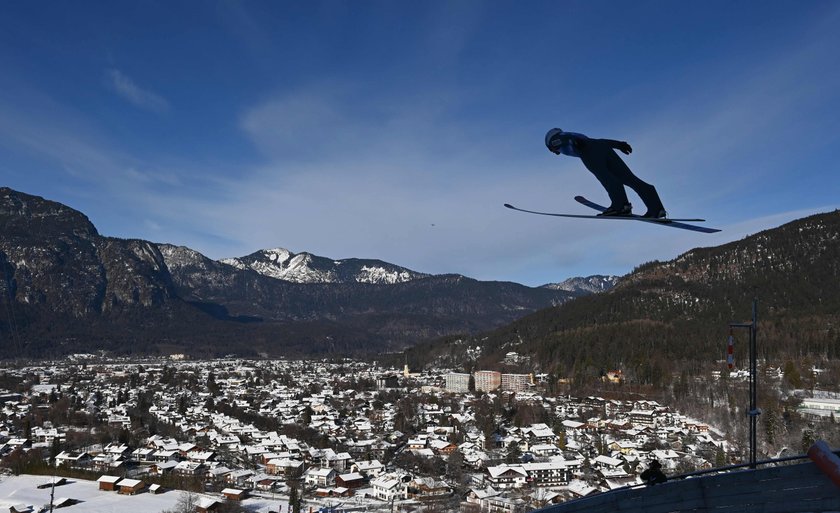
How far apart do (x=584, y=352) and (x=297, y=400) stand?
3355cm

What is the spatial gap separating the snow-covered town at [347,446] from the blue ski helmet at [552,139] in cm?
1910

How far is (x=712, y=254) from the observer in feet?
302

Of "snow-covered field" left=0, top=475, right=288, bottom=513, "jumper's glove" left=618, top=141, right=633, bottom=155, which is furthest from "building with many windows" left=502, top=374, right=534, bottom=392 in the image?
"jumper's glove" left=618, top=141, right=633, bottom=155

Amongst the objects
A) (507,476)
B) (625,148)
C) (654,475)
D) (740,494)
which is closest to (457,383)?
(507,476)

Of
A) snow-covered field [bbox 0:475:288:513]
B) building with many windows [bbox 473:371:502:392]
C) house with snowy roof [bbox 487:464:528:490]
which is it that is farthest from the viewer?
building with many windows [bbox 473:371:502:392]

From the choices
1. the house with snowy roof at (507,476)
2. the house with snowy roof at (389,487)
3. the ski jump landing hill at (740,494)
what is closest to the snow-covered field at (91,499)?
the house with snowy roof at (389,487)

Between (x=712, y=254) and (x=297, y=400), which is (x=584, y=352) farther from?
(x=712, y=254)

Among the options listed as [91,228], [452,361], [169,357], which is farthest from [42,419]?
[91,228]

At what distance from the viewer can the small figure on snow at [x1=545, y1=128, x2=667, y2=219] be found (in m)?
3.24

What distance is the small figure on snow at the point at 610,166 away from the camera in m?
3.24

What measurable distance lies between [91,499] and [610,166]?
2622 cm

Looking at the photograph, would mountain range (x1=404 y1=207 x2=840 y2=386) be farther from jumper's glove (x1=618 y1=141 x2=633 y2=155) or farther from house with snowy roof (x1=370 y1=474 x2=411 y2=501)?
jumper's glove (x1=618 y1=141 x2=633 y2=155)

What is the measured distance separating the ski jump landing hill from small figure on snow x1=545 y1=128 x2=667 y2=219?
2.31m

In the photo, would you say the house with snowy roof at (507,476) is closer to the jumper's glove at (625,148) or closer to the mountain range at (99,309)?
the jumper's glove at (625,148)
